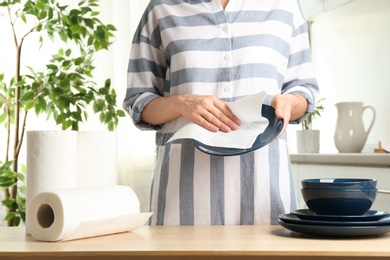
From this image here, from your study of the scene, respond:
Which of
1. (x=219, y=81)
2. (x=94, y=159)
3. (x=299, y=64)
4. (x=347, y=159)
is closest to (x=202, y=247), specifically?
(x=94, y=159)

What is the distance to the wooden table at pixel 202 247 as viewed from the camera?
0.91 metres

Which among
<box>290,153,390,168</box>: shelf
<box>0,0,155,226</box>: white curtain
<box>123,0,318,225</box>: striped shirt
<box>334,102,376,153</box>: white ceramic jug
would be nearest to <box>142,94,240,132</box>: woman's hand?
<box>123,0,318,225</box>: striped shirt

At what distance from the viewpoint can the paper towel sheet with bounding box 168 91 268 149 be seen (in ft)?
4.05

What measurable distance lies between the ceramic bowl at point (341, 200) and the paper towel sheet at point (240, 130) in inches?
7.9

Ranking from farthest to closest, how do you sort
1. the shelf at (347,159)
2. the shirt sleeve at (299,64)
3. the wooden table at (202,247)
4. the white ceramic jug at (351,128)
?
1. the white ceramic jug at (351,128)
2. the shelf at (347,159)
3. the shirt sleeve at (299,64)
4. the wooden table at (202,247)

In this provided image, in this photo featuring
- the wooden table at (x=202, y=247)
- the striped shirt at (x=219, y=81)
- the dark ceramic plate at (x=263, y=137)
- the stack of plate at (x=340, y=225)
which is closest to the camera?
the wooden table at (x=202, y=247)

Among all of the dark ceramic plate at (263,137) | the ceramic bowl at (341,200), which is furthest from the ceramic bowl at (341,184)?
the dark ceramic plate at (263,137)

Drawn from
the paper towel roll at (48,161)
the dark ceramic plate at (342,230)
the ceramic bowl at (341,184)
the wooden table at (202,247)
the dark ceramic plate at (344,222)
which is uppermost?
the paper towel roll at (48,161)

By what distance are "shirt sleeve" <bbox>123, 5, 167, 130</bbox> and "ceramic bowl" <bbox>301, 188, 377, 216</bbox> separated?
56 cm

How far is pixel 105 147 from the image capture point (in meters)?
1.21

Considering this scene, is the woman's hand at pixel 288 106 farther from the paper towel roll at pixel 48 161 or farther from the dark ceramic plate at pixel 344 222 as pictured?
the paper towel roll at pixel 48 161

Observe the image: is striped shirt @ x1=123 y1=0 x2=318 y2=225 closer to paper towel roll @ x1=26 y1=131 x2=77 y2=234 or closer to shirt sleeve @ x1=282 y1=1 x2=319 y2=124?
shirt sleeve @ x1=282 y1=1 x2=319 y2=124

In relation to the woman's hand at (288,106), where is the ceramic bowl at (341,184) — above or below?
below

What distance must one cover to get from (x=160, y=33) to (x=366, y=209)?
0.69m
